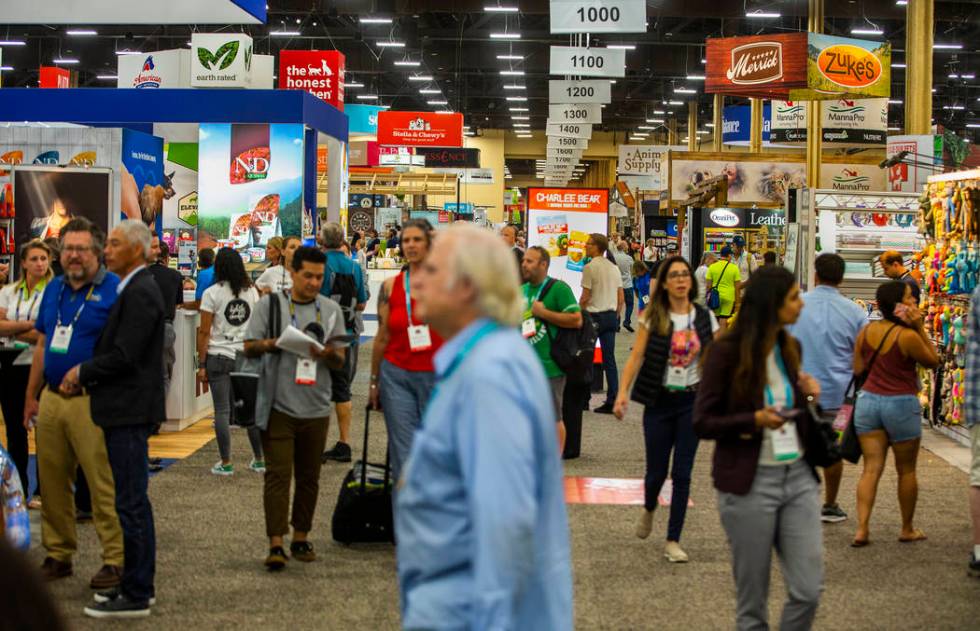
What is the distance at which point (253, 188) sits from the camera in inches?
560

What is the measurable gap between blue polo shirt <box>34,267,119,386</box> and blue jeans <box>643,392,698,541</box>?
251cm

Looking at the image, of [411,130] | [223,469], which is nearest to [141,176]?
[223,469]

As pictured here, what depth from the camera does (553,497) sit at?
87.6 inches

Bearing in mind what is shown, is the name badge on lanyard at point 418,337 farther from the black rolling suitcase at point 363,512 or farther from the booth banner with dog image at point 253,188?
the booth banner with dog image at point 253,188

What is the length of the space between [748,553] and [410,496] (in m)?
1.67

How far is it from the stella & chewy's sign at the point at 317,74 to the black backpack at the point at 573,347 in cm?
1237

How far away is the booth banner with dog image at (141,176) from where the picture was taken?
11766 millimetres

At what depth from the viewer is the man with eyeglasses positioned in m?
4.77

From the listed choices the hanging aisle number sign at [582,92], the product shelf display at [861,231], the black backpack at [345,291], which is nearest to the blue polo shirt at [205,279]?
the black backpack at [345,291]

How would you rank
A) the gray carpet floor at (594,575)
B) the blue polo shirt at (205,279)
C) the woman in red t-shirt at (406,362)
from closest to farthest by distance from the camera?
the gray carpet floor at (594,575), the woman in red t-shirt at (406,362), the blue polo shirt at (205,279)

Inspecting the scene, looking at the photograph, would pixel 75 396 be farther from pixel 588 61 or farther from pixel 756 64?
pixel 756 64

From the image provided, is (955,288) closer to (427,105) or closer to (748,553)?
(748,553)

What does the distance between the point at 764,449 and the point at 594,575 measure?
7.42 feet

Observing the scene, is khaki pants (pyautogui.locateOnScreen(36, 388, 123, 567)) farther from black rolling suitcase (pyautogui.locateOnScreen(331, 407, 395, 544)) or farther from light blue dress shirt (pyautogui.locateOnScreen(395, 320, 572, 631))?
light blue dress shirt (pyautogui.locateOnScreen(395, 320, 572, 631))
